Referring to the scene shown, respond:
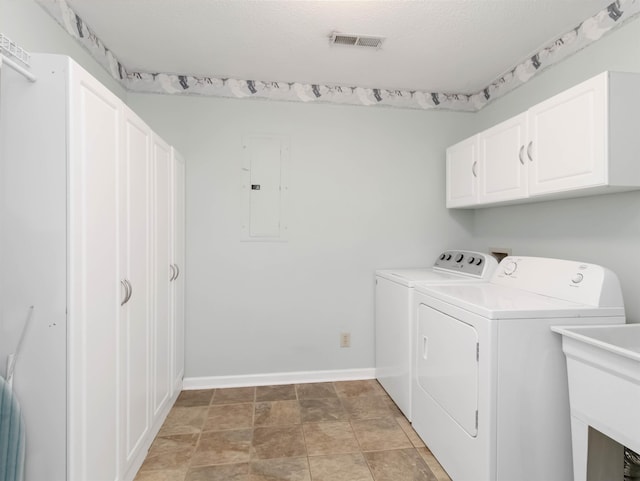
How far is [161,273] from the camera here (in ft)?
6.54

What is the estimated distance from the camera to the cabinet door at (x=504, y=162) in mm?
1908

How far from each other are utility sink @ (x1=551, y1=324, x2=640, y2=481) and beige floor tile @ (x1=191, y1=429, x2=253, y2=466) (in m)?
1.58

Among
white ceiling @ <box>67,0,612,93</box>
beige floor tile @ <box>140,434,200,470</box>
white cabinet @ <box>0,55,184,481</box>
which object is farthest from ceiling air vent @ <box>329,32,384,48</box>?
beige floor tile @ <box>140,434,200,470</box>

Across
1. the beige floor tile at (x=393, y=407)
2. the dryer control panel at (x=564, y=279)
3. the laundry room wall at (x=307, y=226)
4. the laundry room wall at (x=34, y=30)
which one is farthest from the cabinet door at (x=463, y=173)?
the laundry room wall at (x=34, y=30)

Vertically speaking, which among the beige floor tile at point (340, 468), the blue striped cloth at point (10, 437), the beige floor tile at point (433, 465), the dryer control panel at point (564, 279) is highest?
the dryer control panel at point (564, 279)

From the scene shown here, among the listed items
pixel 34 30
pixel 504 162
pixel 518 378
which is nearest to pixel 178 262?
pixel 34 30

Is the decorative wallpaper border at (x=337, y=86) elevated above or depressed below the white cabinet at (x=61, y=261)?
above

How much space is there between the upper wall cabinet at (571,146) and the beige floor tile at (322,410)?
1.78m

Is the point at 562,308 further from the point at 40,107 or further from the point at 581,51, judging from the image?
the point at 40,107

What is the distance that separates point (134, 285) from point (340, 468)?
55.6 inches

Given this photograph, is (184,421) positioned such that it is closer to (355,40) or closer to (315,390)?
(315,390)

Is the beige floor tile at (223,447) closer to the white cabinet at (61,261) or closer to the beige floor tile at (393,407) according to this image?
the white cabinet at (61,261)

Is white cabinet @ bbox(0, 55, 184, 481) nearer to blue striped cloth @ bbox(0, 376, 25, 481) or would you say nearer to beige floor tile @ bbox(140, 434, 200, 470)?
blue striped cloth @ bbox(0, 376, 25, 481)

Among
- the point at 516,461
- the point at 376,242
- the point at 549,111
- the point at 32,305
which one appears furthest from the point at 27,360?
the point at 549,111
